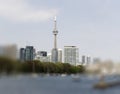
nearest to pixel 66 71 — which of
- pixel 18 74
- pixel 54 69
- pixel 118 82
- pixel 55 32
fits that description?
pixel 54 69

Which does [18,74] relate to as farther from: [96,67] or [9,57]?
[96,67]

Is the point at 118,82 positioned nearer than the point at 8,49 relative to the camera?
No

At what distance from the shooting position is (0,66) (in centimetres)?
1611

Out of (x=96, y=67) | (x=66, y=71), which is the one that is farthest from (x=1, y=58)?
(x=66, y=71)

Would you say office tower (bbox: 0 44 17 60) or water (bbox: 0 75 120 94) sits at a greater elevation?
office tower (bbox: 0 44 17 60)

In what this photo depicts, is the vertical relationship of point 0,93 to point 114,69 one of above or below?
below

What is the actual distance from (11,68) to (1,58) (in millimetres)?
1031

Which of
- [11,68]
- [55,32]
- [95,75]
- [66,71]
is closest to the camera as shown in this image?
[95,75]

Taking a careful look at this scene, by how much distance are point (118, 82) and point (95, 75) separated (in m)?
8.32

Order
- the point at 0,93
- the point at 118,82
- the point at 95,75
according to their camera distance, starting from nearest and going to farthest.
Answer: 1. the point at 95,75
2. the point at 118,82
3. the point at 0,93

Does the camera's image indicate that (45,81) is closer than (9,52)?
No

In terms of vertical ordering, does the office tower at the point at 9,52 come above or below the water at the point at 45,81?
above

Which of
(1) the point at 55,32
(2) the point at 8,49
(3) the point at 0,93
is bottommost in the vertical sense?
(3) the point at 0,93

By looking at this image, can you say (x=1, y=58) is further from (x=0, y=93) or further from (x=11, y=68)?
(x=0, y=93)
